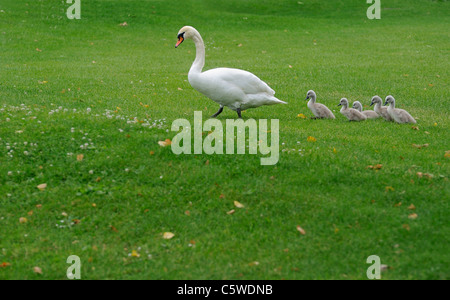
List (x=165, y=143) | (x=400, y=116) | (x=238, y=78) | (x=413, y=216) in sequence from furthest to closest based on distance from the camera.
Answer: (x=400, y=116), (x=238, y=78), (x=165, y=143), (x=413, y=216)

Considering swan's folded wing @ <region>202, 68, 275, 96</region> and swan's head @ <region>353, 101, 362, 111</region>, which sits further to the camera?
swan's head @ <region>353, 101, 362, 111</region>

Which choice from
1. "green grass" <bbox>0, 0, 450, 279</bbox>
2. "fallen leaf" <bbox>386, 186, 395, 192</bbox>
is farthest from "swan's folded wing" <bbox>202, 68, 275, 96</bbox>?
"fallen leaf" <bbox>386, 186, 395, 192</bbox>

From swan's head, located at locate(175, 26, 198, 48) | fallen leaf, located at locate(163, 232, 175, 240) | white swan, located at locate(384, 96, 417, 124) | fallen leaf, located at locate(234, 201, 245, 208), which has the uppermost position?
swan's head, located at locate(175, 26, 198, 48)

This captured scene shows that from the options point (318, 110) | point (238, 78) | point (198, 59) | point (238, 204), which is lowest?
point (238, 204)

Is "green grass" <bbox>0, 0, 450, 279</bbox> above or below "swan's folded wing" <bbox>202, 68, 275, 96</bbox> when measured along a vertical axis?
below

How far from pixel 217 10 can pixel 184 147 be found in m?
22.6

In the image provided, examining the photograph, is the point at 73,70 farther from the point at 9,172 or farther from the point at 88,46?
the point at 9,172

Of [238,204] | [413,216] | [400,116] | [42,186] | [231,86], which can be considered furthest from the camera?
[400,116]

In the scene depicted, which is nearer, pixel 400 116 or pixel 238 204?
pixel 238 204

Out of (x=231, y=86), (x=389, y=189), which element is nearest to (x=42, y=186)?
(x=231, y=86)

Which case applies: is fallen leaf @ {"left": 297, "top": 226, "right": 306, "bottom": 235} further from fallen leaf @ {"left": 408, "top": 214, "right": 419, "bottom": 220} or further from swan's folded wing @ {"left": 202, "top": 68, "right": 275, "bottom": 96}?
swan's folded wing @ {"left": 202, "top": 68, "right": 275, "bottom": 96}

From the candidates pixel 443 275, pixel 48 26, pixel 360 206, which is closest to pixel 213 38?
pixel 48 26

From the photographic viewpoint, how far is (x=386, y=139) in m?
9.16

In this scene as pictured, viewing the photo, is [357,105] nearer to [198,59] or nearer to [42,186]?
[198,59]
